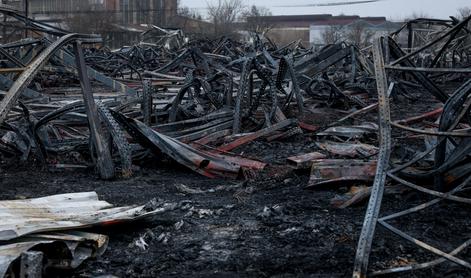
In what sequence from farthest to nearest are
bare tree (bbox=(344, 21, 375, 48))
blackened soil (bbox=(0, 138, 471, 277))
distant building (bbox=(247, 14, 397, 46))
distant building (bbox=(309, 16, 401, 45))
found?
distant building (bbox=(247, 14, 397, 46)), distant building (bbox=(309, 16, 401, 45)), bare tree (bbox=(344, 21, 375, 48)), blackened soil (bbox=(0, 138, 471, 277))

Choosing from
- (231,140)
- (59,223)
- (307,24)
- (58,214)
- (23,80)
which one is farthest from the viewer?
(307,24)

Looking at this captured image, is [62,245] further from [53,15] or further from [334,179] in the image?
[53,15]

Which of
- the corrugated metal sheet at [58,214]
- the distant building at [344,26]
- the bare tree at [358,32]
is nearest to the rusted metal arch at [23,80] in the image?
the corrugated metal sheet at [58,214]

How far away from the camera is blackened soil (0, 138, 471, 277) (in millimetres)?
3287

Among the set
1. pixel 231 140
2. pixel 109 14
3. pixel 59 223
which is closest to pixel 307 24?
pixel 109 14

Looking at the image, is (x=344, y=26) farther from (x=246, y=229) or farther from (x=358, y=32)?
(x=246, y=229)

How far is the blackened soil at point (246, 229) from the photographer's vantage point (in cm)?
329

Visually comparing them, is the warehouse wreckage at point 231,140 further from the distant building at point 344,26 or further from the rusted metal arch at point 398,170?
the distant building at point 344,26

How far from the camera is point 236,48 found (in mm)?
22438

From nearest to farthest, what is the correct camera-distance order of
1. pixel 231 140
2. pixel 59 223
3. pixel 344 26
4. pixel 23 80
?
pixel 59 223 < pixel 23 80 < pixel 231 140 < pixel 344 26

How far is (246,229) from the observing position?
399 centimetres

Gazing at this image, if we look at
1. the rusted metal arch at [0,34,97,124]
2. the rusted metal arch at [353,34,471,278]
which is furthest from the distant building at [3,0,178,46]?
the rusted metal arch at [353,34,471,278]

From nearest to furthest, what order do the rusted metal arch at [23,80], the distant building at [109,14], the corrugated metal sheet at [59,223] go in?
the corrugated metal sheet at [59,223] < the rusted metal arch at [23,80] < the distant building at [109,14]

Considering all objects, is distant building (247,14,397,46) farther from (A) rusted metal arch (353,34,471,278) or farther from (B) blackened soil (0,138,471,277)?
(A) rusted metal arch (353,34,471,278)
